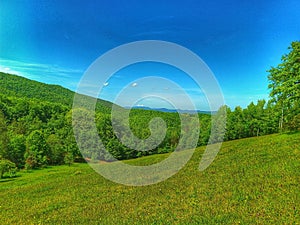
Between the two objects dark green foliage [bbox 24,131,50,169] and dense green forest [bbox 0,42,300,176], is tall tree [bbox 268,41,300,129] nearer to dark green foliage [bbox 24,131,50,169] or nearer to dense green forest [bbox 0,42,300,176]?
dense green forest [bbox 0,42,300,176]

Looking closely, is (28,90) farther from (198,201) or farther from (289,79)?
(198,201)

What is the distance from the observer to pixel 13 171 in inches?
2228

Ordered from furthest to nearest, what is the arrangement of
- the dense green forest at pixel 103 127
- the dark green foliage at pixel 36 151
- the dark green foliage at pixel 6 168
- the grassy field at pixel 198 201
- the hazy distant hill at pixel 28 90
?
1. the hazy distant hill at pixel 28 90
2. the dark green foliage at pixel 36 151
3. the dark green foliage at pixel 6 168
4. the dense green forest at pixel 103 127
5. the grassy field at pixel 198 201

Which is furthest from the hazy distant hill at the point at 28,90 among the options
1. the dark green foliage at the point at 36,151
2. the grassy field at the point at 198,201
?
the grassy field at the point at 198,201

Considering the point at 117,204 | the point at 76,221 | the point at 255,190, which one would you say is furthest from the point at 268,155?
the point at 76,221

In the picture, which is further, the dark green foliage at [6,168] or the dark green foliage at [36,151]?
the dark green foliage at [36,151]

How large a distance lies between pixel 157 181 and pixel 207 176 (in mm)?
3704

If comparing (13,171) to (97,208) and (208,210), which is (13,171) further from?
(208,210)

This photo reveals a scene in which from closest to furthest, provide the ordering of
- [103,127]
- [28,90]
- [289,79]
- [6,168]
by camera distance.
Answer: [289,79] < [6,168] < [103,127] < [28,90]

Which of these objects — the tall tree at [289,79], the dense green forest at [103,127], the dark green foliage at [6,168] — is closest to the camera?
the tall tree at [289,79]

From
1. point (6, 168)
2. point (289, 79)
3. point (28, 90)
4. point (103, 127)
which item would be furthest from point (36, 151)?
point (28, 90)

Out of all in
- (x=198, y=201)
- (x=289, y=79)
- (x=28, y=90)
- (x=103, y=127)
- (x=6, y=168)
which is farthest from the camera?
(x=28, y=90)

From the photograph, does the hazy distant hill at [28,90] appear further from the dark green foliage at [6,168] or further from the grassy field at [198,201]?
the grassy field at [198,201]

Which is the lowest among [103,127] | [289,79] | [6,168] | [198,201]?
[6,168]
